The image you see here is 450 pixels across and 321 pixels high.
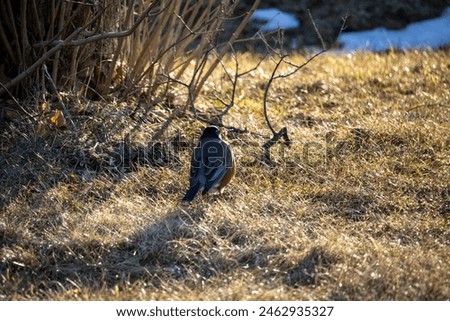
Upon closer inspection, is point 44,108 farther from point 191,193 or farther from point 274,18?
point 274,18

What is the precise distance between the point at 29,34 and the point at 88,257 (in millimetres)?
2903

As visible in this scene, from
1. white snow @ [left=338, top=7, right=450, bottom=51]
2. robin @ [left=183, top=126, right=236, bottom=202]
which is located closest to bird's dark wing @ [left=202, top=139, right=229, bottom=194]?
robin @ [left=183, top=126, right=236, bottom=202]

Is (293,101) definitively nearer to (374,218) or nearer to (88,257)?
(374,218)

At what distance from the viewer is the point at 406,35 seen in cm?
1480

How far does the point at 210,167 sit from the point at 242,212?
52cm

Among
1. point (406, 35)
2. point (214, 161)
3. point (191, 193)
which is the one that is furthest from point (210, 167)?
point (406, 35)

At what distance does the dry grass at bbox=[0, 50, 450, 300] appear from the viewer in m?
5.09

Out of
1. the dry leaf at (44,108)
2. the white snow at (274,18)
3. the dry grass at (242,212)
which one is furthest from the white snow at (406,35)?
the dry leaf at (44,108)

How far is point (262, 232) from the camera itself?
5.75 metres

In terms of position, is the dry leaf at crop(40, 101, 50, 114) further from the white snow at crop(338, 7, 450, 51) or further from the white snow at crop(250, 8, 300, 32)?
the white snow at crop(250, 8, 300, 32)

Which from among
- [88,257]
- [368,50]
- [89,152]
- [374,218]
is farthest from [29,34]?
[368,50]

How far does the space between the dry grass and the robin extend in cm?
13

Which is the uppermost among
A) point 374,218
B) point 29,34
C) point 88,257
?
point 29,34

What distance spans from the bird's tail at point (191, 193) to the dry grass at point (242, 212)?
0.35 ft
